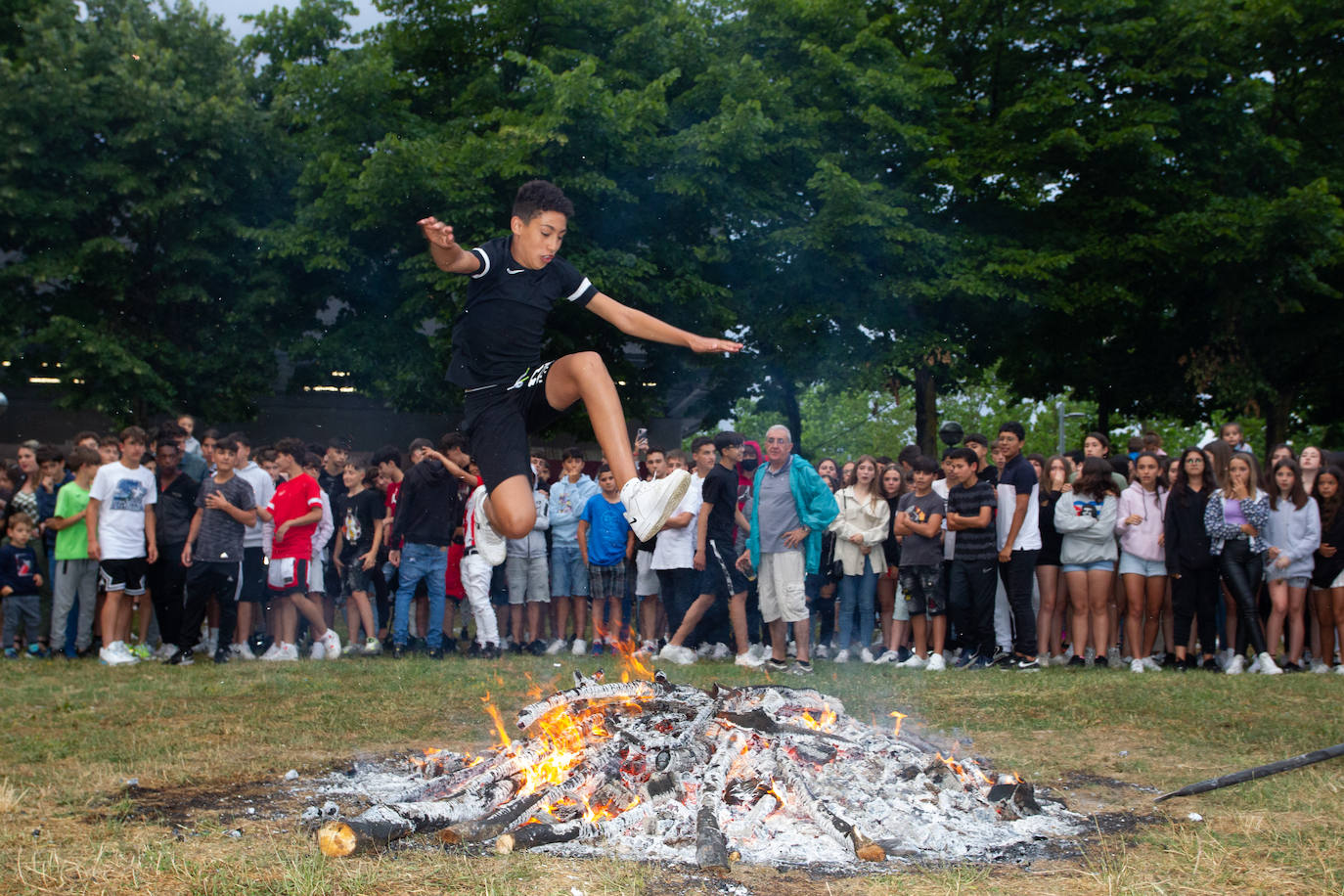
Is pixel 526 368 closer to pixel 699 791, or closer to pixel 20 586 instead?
pixel 699 791

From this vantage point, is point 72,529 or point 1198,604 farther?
point 72,529

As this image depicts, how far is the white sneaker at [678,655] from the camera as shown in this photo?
32.5 ft

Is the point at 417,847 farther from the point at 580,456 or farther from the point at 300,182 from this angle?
the point at 300,182

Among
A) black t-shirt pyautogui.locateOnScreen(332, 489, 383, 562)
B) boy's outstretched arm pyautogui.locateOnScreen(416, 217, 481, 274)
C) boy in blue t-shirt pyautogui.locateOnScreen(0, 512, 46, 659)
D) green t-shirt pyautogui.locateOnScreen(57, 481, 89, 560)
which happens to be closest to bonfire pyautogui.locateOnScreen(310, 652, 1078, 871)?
boy's outstretched arm pyautogui.locateOnScreen(416, 217, 481, 274)

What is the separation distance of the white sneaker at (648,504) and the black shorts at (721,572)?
4.21m

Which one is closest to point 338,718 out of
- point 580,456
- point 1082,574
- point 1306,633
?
point 580,456

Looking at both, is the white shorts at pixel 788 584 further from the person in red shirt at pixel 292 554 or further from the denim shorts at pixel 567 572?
the person in red shirt at pixel 292 554

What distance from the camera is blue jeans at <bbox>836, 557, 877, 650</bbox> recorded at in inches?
411

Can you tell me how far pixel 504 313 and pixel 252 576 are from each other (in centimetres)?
582

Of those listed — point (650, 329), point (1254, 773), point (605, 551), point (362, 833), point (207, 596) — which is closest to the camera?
point (362, 833)

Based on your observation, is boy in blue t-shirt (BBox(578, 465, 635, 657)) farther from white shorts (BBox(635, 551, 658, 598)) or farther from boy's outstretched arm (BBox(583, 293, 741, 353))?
boy's outstretched arm (BBox(583, 293, 741, 353))

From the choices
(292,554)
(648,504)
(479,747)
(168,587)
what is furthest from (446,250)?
(168,587)

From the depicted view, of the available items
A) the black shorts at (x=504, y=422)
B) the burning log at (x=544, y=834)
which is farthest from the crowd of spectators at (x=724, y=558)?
the burning log at (x=544, y=834)

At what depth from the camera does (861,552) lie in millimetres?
10312
